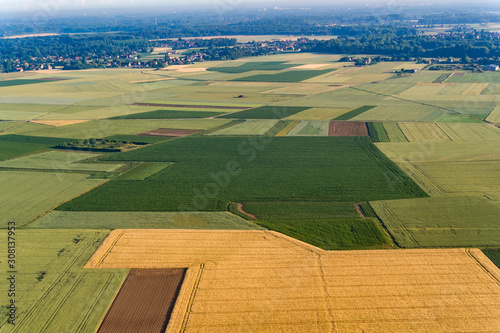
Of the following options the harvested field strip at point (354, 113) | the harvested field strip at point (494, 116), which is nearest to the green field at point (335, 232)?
the harvested field strip at point (354, 113)

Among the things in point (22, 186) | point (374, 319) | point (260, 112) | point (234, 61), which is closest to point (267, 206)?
Result: point (374, 319)

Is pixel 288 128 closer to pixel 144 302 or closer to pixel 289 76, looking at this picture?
pixel 144 302

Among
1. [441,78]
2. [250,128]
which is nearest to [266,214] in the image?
[250,128]

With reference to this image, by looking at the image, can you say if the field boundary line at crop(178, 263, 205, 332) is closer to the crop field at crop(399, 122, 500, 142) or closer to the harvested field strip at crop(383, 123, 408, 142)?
the harvested field strip at crop(383, 123, 408, 142)

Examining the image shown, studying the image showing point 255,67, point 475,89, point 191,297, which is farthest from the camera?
point 255,67

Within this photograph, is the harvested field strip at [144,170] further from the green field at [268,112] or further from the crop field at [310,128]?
the green field at [268,112]

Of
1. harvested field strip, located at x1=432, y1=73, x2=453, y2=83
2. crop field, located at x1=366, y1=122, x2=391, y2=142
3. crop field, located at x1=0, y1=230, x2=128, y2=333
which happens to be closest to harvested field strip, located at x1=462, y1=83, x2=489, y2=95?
harvested field strip, located at x1=432, y1=73, x2=453, y2=83
